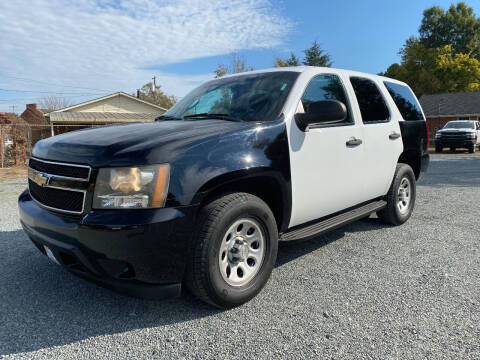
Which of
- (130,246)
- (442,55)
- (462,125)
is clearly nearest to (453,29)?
(442,55)

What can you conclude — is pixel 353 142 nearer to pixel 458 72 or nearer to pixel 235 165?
pixel 235 165

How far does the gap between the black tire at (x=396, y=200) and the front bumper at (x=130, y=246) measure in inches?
125

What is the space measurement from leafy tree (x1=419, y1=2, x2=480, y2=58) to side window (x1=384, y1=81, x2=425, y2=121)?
6883cm

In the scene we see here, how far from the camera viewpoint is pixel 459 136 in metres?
21.4

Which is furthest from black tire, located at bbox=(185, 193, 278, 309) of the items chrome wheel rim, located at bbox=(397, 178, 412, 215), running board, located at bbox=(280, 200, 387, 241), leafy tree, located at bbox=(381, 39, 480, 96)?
leafy tree, located at bbox=(381, 39, 480, 96)

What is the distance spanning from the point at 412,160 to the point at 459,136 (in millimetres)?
19382

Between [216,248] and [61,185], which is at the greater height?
[61,185]

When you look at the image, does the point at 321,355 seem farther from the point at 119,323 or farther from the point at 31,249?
the point at 31,249

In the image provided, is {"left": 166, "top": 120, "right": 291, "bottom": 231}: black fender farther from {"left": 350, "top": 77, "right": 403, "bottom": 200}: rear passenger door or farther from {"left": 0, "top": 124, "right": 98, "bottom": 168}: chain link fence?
{"left": 0, "top": 124, "right": 98, "bottom": 168}: chain link fence

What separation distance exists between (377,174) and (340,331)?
226 cm

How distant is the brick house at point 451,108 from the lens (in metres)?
36.4

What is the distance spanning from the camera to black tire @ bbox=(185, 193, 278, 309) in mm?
2457

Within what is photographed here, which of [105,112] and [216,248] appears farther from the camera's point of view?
[105,112]

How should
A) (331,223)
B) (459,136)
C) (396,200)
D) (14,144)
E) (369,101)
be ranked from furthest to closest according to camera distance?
(459,136) < (14,144) < (396,200) < (369,101) < (331,223)
